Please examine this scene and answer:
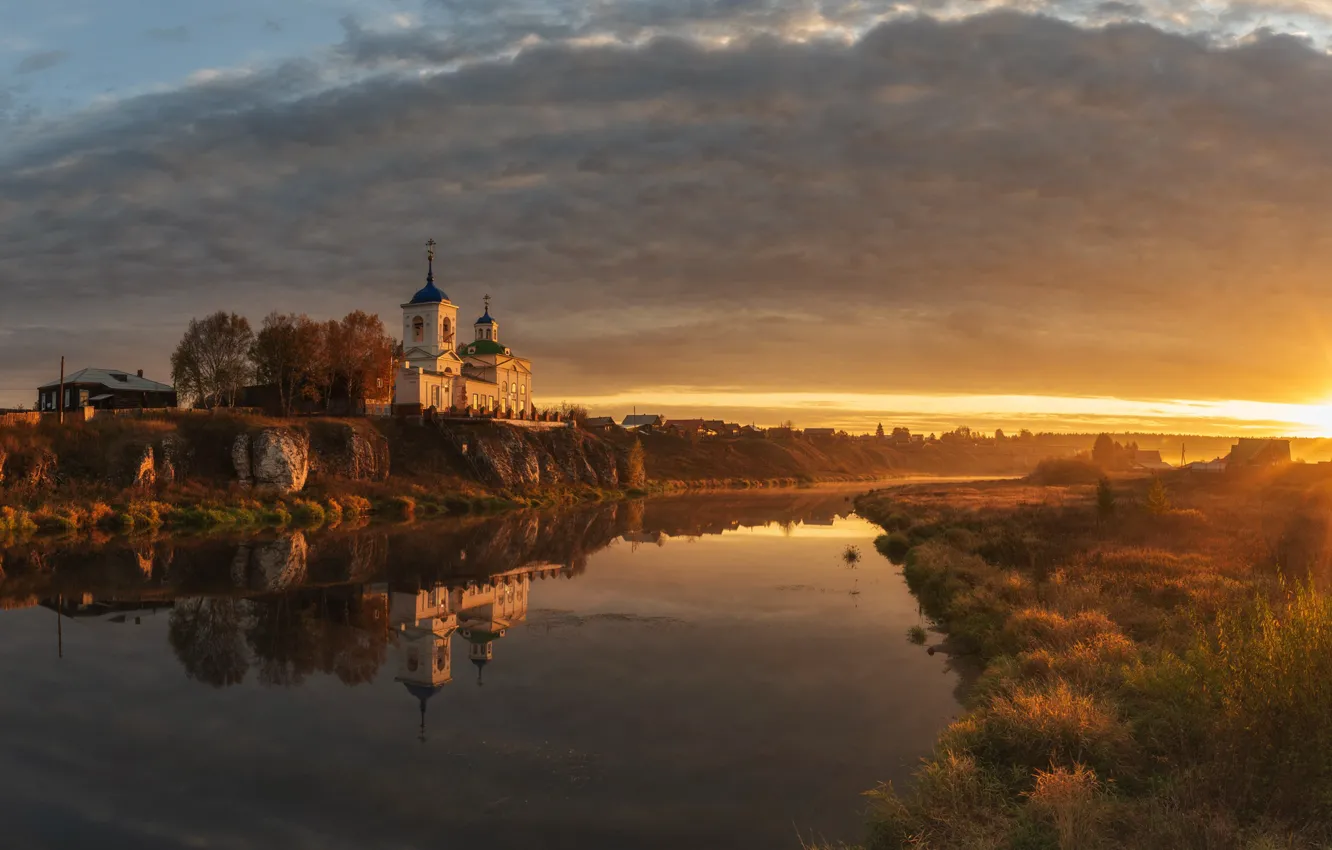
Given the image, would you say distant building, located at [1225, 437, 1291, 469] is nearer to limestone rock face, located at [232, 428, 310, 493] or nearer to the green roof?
the green roof

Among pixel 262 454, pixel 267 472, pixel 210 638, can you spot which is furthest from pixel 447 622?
pixel 262 454

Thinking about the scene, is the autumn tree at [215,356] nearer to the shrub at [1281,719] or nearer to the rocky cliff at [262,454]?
the rocky cliff at [262,454]

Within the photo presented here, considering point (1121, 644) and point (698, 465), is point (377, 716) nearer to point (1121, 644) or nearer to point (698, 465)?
point (1121, 644)

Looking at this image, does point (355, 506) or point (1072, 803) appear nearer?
point (1072, 803)

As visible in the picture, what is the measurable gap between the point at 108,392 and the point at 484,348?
39269 millimetres

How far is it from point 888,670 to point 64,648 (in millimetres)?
20308

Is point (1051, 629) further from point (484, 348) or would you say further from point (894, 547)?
point (484, 348)

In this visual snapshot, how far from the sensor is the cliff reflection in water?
20266mm

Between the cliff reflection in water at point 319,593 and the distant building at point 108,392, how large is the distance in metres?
41.4

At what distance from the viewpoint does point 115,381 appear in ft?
255

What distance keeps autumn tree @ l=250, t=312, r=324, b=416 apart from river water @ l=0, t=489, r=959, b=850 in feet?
136

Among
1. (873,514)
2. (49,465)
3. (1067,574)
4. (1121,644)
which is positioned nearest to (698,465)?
(873,514)

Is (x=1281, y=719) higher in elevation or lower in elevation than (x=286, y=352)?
lower

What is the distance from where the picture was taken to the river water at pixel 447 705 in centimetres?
1146
